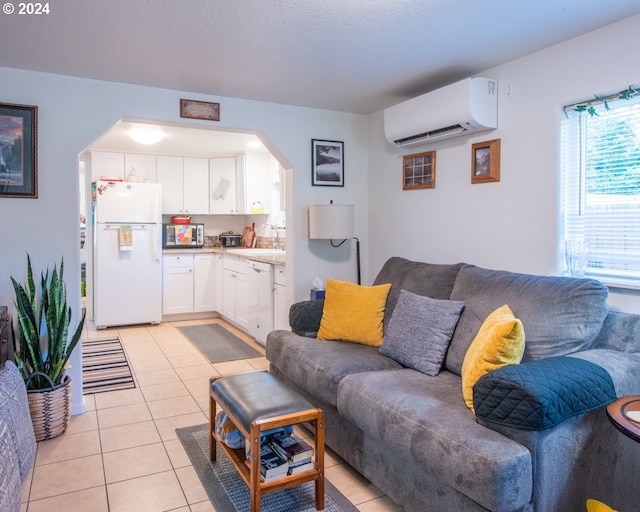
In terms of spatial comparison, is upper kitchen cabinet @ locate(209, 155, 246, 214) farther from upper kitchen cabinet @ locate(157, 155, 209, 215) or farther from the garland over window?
the garland over window

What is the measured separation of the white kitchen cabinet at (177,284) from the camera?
5875 mm

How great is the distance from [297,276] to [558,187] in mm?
2096

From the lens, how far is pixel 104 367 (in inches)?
161

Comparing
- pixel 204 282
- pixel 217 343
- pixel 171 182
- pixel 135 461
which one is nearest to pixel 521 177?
pixel 135 461

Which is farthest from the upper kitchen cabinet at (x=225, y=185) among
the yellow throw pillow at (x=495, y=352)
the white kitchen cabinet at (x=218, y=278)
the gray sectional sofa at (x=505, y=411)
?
the yellow throw pillow at (x=495, y=352)

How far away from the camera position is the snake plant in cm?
278

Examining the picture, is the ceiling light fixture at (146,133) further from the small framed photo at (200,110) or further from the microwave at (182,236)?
the microwave at (182,236)

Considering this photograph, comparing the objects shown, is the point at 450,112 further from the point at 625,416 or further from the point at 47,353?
the point at 47,353

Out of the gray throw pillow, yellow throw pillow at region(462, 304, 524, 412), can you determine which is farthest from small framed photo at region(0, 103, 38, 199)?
yellow throw pillow at region(462, 304, 524, 412)

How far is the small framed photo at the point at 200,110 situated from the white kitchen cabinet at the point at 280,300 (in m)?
1.41

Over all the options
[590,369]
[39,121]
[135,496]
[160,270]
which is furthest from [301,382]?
[160,270]

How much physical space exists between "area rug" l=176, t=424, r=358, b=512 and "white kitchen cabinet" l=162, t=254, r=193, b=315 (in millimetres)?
3619

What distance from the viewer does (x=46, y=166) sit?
119 inches

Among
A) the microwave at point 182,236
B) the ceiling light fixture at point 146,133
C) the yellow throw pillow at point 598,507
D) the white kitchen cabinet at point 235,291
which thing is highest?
the ceiling light fixture at point 146,133
